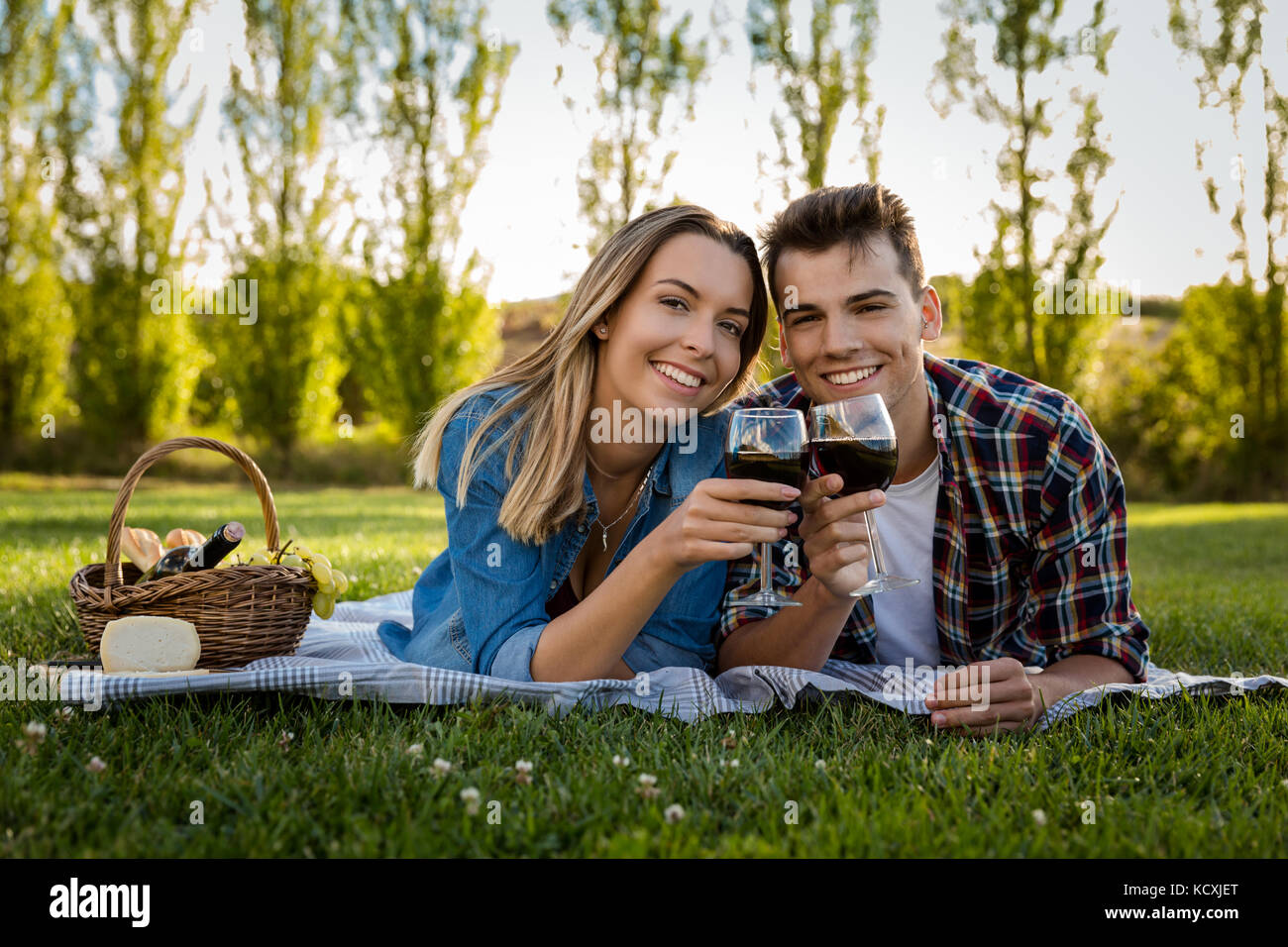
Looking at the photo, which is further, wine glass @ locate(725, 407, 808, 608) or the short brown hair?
the short brown hair

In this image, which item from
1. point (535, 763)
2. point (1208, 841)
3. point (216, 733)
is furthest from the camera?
point (216, 733)

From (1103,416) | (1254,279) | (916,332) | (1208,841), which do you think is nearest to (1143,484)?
(1103,416)

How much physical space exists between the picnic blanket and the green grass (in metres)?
0.05

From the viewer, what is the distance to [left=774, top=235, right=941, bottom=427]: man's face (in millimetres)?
3098

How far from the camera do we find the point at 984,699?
2557 mm

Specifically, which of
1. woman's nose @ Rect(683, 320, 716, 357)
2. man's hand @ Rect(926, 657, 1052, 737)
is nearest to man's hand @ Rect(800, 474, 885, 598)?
man's hand @ Rect(926, 657, 1052, 737)

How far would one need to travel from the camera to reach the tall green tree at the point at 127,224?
16.8 meters

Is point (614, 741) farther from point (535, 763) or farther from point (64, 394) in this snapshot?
point (64, 394)

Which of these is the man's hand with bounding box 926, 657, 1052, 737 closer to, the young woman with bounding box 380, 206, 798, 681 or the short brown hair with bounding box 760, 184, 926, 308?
the young woman with bounding box 380, 206, 798, 681

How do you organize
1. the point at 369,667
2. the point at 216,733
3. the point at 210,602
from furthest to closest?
the point at 210,602 < the point at 369,667 < the point at 216,733

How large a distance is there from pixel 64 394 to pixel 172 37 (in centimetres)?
672

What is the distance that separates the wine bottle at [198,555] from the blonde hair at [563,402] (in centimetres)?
64

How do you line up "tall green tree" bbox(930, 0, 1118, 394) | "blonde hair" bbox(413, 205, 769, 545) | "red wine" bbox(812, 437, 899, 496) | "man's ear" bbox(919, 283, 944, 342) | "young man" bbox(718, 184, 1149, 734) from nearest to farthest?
"red wine" bbox(812, 437, 899, 496) < "blonde hair" bbox(413, 205, 769, 545) < "young man" bbox(718, 184, 1149, 734) < "man's ear" bbox(919, 283, 944, 342) < "tall green tree" bbox(930, 0, 1118, 394)
